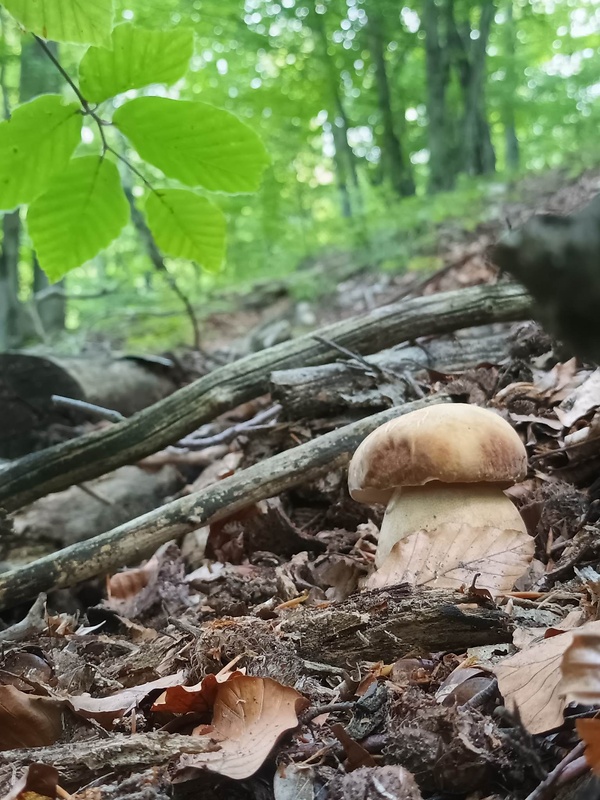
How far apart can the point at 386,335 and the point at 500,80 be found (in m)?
13.8

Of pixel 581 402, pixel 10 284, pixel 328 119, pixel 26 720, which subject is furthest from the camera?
pixel 328 119

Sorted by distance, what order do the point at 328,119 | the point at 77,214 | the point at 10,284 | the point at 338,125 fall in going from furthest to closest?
the point at 338,125, the point at 328,119, the point at 10,284, the point at 77,214

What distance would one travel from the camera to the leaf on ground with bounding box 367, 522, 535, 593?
163cm

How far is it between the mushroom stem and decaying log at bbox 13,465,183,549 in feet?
5.54

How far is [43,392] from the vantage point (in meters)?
3.74

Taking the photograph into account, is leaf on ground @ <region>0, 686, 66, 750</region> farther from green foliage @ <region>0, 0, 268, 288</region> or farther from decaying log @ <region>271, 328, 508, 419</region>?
decaying log @ <region>271, 328, 508, 419</region>

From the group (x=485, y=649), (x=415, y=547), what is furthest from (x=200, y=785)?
(x=415, y=547)

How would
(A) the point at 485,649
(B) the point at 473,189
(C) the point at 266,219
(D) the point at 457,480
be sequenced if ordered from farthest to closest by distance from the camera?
1. (C) the point at 266,219
2. (B) the point at 473,189
3. (D) the point at 457,480
4. (A) the point at 485,649

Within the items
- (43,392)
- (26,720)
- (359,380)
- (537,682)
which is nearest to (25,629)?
(26,720)

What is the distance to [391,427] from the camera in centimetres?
188

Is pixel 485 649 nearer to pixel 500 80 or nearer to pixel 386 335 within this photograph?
pixel 386 335

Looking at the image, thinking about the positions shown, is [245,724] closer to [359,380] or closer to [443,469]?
[443,469]

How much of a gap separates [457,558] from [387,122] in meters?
12.6

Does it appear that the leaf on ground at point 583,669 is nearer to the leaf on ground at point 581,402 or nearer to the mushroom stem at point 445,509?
the mushroom stem at point 445,509
